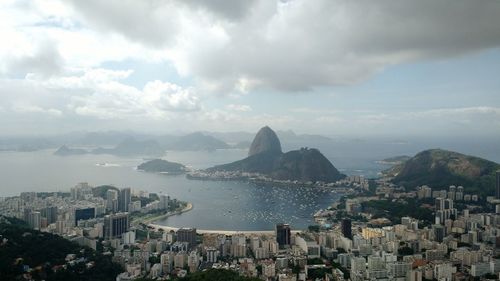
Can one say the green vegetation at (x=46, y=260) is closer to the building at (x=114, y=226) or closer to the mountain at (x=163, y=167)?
the building at (x=114, y=226)

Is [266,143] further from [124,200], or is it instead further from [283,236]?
[283,236]

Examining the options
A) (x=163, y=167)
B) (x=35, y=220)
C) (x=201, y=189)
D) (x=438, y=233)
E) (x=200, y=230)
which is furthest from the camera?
(x=163, y=167)

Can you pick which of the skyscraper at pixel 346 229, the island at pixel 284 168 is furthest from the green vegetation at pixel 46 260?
the island at pixel 284 168

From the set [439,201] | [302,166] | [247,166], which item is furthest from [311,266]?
[247,166]

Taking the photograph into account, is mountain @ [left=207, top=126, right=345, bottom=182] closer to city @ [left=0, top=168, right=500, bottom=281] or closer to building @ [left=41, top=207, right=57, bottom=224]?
city @ [left=0, top=168, right=500, bottom=281]

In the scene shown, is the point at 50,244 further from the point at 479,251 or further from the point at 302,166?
the point at 302,166

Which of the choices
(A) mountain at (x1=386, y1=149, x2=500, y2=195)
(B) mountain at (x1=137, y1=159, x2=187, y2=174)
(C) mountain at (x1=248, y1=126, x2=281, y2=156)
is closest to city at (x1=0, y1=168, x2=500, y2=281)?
(A) mountain at (x1=386, y1=149, x2=500, y2=195)

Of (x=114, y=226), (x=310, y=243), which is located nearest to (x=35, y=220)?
(x=114, y=226)
